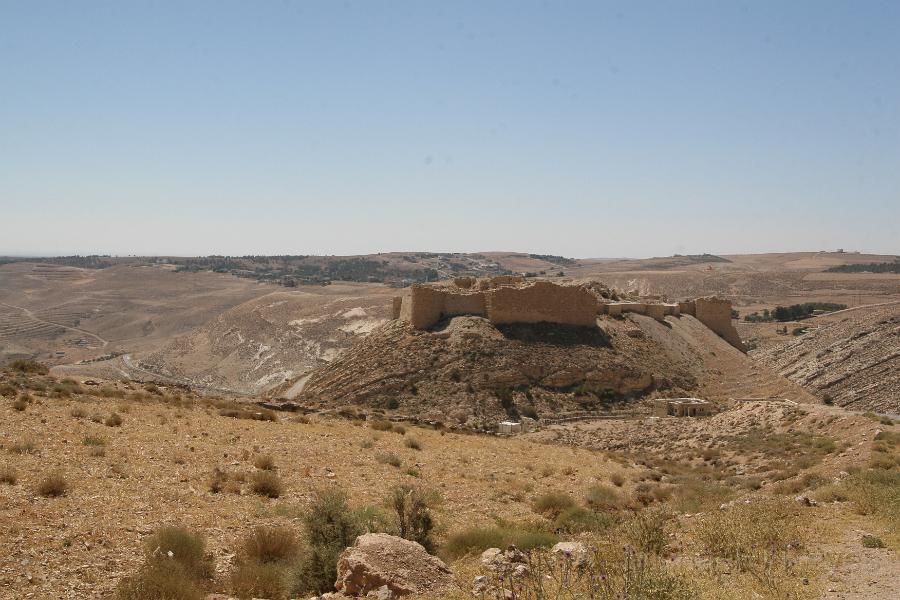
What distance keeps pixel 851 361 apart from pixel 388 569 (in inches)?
1604

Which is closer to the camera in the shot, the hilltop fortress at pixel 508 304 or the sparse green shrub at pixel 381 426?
the sparse green shrub at pixel 381 426

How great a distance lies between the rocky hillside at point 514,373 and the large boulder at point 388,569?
17787 millimetres

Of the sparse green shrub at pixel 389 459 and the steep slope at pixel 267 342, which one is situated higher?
the sparse green shrub at pixel 389 459

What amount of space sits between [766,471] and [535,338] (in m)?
14.5

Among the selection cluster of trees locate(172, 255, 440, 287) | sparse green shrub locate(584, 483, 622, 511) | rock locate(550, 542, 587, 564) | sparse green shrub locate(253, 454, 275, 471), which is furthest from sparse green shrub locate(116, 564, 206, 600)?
cluster of trees locate(172, 255, 440, 287)

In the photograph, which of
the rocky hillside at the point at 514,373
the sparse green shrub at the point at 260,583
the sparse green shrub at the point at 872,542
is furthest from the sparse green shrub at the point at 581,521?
the rocky hillside at the point at 514,373

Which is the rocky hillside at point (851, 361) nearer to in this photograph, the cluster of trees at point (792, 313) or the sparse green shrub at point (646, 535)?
the cluster of trees at point (792, 313)

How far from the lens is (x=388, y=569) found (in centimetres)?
634

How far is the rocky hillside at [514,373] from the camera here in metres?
26.2

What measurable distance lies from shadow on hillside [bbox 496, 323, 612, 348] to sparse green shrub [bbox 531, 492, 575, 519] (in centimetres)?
1740

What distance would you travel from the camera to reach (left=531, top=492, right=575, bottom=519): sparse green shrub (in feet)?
35.8

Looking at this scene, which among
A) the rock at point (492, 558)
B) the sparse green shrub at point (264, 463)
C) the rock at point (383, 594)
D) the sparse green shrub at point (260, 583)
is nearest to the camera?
the rock at point (383, 594)

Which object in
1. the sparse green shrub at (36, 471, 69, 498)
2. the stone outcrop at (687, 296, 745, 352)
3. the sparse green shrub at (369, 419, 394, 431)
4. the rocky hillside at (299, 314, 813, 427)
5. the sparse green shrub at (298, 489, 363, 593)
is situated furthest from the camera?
the stone outcrop at (687, 296, 745, 352)

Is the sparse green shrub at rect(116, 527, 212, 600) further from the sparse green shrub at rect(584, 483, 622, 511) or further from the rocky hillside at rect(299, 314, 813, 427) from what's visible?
the rocky hillside at rect(299, 314, 813, 427)
